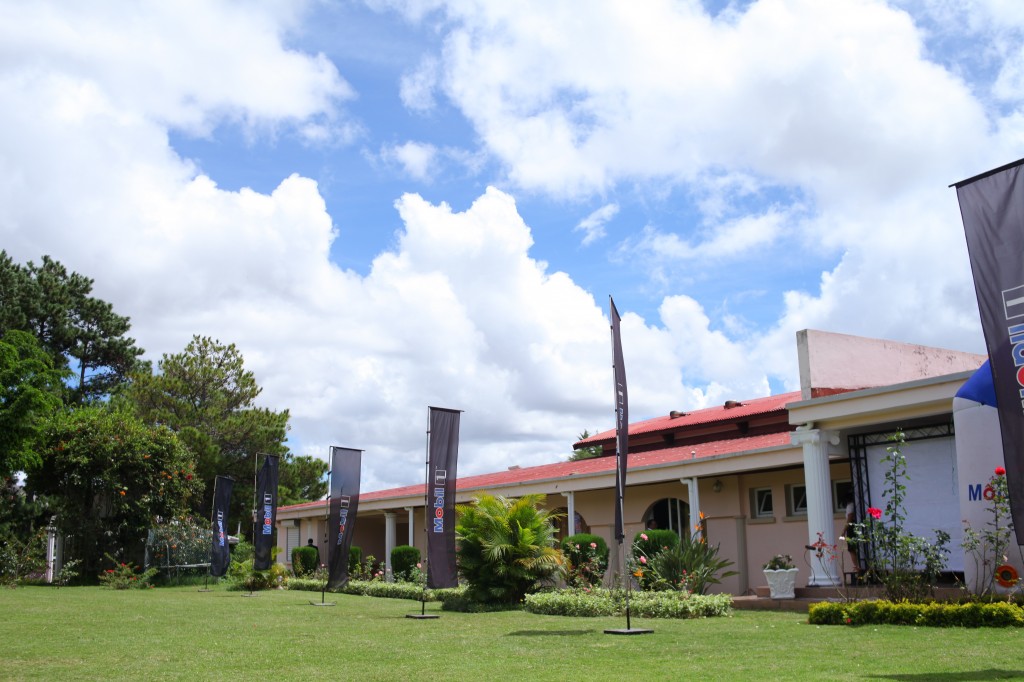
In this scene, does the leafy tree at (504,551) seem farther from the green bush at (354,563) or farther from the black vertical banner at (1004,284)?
the green bush at (354,563)

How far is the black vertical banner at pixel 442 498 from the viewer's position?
52.6 ft

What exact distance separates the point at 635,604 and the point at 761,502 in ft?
23.3

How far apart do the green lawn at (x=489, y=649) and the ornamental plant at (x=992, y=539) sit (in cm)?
186

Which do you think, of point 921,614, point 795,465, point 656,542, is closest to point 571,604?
point 656,542

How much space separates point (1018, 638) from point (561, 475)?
15.1 meters

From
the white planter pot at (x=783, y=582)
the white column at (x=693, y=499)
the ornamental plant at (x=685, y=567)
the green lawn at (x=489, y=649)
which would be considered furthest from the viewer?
the white column at (x=693, y=499)

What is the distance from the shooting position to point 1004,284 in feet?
26.2

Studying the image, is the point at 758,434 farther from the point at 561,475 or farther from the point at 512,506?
the point at 512,506

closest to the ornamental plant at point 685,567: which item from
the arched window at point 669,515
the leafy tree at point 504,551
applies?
the leafy tree at point 504,551

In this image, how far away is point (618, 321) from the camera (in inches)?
498

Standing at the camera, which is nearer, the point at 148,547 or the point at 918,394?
the point at 918,394

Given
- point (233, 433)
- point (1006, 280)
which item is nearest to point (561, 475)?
point (1006, 280)

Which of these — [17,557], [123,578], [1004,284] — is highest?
[1004,284]

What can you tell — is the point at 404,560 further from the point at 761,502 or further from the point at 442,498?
the point at 442,498
